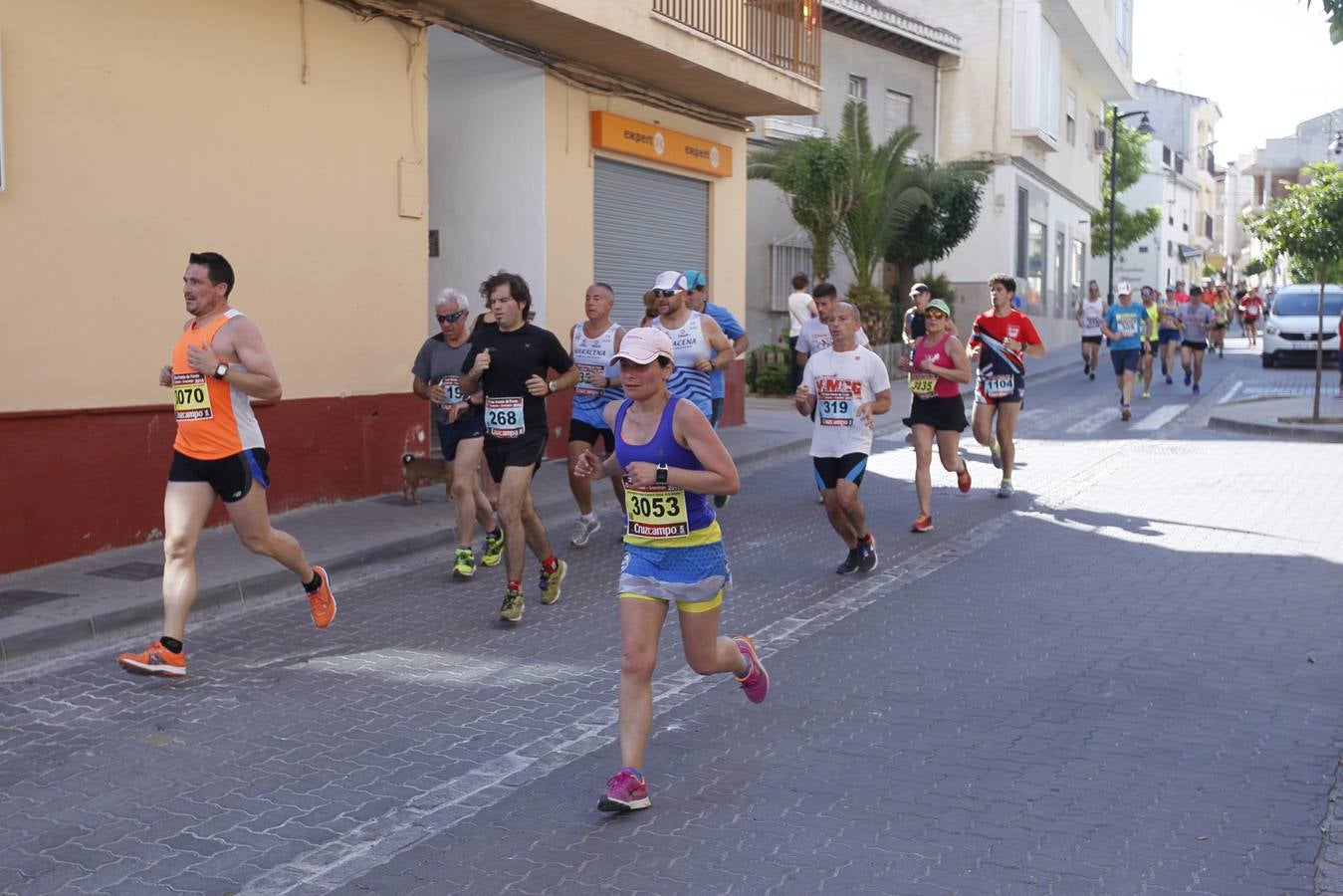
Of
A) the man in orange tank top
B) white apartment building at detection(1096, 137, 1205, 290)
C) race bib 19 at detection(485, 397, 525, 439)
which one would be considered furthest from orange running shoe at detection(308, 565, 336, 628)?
white apartment building at detection(1096, 137, 1205, 290)

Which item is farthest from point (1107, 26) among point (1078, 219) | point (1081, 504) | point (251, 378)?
point (251, 378)

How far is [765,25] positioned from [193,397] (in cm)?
1160

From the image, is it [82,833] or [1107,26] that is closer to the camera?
[82,833]

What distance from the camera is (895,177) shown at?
2727 cm

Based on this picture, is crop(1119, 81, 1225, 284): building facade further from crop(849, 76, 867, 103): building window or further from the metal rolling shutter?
the metal rolling shutter

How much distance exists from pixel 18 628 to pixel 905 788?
4.76 meters

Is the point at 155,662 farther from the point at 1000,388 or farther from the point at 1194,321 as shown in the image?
the point at 1194,321

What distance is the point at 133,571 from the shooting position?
9055 millimetres

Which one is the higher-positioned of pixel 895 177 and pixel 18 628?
pixel 895 177

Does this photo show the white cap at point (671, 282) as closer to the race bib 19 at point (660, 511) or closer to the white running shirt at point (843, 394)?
the white running shirt at point (843, 394)

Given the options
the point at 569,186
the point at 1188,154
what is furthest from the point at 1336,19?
the point at 1188,154

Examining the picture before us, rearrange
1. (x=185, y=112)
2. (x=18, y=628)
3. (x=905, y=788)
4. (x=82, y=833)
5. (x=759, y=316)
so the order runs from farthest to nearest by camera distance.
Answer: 1. (x=759, y=316)
2. (x=185, y=112)
3. (x=18, y=628)
4. (x=905, y=788)
5. (x=82, y=833)

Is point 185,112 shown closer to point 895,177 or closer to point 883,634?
point 883,634

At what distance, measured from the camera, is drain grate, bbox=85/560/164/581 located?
8.88 m
